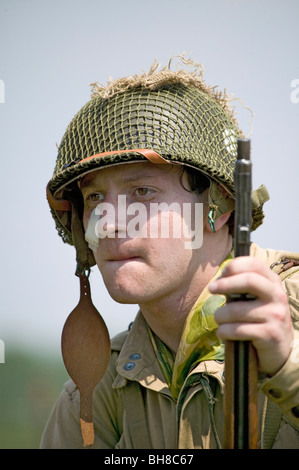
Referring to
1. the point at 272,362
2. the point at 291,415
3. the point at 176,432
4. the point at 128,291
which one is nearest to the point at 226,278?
the point at 272,362

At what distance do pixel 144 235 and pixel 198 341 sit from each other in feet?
2.64

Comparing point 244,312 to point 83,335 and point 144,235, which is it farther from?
point 83,335

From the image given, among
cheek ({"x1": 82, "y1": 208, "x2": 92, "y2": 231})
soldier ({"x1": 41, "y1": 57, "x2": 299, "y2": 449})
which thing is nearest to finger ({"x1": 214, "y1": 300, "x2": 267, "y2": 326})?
soldier ({"x1": 41, "y1": 57, "x2": 299, "y2": 449})

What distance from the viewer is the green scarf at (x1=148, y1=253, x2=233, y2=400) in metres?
5.04

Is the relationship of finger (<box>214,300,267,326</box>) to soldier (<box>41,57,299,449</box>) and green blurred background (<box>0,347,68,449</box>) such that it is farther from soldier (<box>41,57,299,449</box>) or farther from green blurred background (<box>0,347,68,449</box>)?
green blurred background (<box>0,347,68,449</box>)

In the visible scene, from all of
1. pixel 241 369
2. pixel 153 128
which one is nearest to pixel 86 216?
pixel 153 128

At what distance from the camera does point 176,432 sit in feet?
Result: 17.2

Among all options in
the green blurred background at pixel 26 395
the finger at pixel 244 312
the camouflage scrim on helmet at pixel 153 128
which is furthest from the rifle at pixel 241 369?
the green blurred background at pixel 26 395

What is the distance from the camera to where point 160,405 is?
5.35 metres

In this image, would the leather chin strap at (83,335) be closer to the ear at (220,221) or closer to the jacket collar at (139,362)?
the jacket collar at (139,362)

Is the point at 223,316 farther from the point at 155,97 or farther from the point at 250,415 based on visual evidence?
the point at 155,97

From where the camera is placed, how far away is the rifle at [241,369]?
3.73 m

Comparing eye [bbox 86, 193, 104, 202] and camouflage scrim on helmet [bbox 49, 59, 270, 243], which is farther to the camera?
eye [bbox 86, 193, 104, 202]
